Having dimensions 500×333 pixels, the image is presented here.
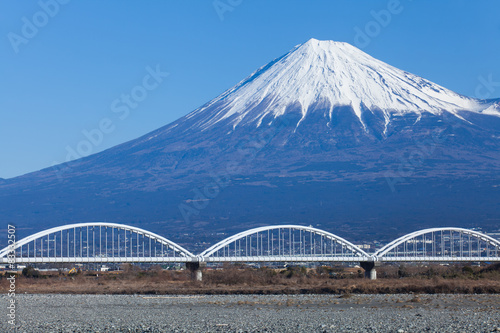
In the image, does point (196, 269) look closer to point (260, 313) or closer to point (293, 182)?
point (260, 313)

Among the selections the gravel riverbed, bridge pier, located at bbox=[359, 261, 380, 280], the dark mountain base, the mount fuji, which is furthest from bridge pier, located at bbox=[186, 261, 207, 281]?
the mount fuji

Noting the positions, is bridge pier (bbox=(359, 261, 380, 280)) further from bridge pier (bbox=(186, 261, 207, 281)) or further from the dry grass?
bridge pier (bbox=(186, 261, 207, 281))

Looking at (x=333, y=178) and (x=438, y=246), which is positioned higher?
(x=333, y=178)

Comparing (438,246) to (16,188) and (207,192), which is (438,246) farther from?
(16,188)

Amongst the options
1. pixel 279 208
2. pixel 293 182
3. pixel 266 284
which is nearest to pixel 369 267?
pixel 266 284

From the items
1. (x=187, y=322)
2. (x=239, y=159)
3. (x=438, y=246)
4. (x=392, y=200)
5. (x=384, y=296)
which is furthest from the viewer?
(x=239, y=159)

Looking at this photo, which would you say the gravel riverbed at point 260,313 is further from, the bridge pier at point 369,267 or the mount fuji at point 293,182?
the mount fuji at point 293,182

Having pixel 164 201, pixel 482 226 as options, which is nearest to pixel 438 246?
pixel 482 226
